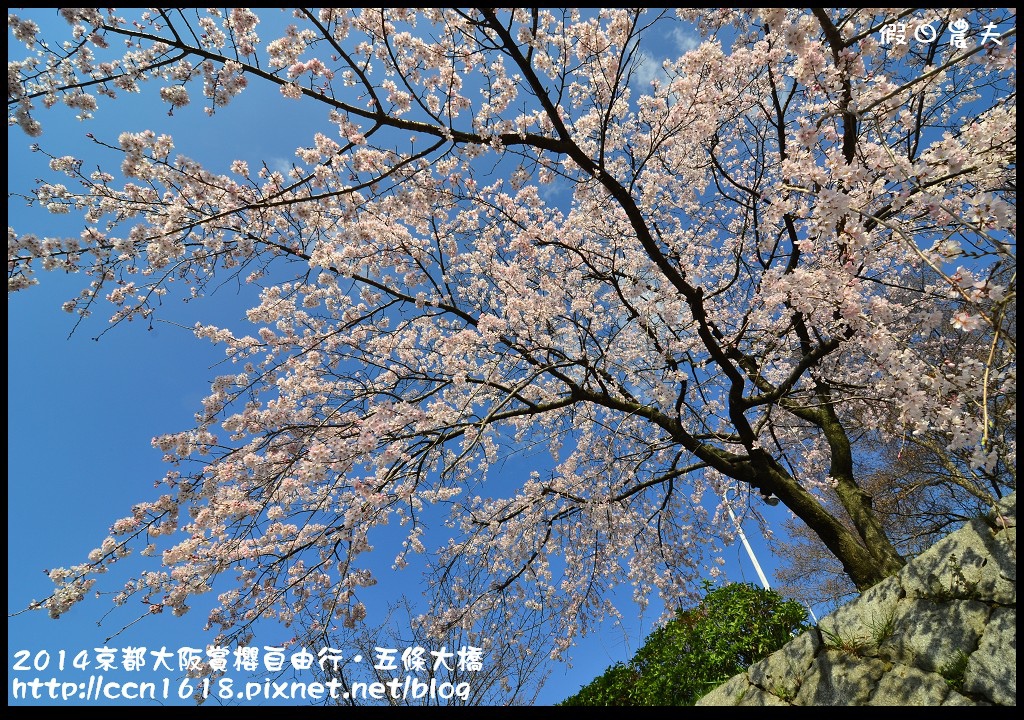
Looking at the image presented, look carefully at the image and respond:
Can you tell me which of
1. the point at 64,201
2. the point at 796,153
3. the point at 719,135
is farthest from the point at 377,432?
the point at 719,135

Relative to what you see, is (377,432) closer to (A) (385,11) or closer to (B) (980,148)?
(A) (385,11)

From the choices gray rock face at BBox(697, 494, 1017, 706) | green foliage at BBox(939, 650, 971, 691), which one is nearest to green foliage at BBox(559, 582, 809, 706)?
gray rock face at BBox(697, 494, 1017, 706)

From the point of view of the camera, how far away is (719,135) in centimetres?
623

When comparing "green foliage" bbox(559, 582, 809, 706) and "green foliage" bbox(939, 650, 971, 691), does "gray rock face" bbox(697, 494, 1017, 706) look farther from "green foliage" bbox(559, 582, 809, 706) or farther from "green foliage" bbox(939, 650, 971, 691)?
"green foliage" bbox(559, 582, 809, 706)

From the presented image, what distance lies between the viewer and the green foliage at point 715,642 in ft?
16.0

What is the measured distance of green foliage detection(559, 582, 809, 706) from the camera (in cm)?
488

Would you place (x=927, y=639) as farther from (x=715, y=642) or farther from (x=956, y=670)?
(x=715, y=642)

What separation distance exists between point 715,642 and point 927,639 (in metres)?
2.32

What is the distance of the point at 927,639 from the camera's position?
3188mm

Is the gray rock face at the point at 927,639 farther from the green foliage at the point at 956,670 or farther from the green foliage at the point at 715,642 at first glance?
the green foliage at the point at 715,642

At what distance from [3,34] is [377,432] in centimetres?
388

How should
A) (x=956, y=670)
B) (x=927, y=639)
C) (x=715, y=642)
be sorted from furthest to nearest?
(x=715, y=642) → (x=927, y=639) → (x=956, y=670)

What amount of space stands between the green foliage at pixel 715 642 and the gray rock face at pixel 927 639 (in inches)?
42.9

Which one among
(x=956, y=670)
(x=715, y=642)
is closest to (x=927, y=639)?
(x=956, y=670)
